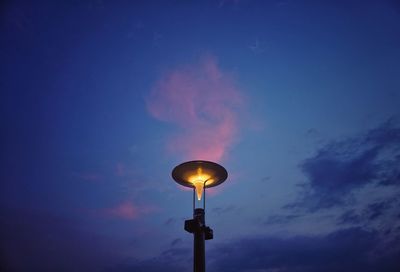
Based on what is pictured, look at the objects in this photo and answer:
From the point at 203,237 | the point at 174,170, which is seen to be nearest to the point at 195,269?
the point at 203,237

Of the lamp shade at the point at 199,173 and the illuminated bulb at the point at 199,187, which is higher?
the lamp shade at the point at 199,173

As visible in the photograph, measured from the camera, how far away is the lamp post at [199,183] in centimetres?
767

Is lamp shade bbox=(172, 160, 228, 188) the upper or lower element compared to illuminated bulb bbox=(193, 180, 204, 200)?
upper

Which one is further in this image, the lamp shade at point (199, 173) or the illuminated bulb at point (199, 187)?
the illuminated bulb at point (199, 187)

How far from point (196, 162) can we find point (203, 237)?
191 centimetres

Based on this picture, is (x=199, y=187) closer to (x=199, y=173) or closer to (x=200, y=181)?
(x=200, y=181)

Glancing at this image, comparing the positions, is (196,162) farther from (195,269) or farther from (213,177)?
(195,269)

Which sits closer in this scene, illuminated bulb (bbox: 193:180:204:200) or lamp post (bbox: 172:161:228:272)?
lamp post (bbox: 172:161:228:272)

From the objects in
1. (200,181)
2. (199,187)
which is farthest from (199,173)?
(199,187)

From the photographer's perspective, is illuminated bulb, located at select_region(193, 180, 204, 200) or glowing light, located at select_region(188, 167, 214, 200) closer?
glowing light, located at select_region(188, 167, 214, 200)

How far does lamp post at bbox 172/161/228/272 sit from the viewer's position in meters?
7.67

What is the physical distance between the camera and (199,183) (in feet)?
29.0

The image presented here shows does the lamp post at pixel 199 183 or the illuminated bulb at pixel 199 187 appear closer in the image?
the lamp post at pixel 199 183

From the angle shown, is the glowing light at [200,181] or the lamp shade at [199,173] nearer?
the lamp shade at [199,173]
